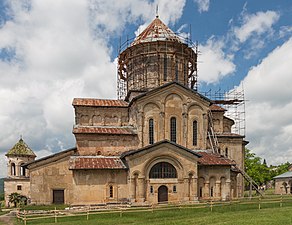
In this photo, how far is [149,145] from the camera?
105 feet

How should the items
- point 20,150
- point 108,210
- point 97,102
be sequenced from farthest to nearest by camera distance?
point 20,150 → point 97,102 → point 108,210

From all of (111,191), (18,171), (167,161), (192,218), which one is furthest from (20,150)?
(192,218)

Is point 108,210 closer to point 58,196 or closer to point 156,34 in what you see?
point 58,196

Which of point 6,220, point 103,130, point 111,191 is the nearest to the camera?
point 6,220

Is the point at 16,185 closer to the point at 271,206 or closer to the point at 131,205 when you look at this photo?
the point at 131,205

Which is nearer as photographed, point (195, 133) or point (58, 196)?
point (58, 196)

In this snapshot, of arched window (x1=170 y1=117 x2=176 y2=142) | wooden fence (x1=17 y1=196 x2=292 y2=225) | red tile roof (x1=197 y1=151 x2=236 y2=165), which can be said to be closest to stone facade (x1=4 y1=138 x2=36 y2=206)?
wooden fence (x1=17 y1=196 x2=292 y2=225)

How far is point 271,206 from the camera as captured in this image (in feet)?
93.7

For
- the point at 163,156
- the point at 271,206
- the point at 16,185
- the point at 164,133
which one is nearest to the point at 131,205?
the point at 163,156

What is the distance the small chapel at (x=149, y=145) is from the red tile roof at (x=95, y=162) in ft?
0.32

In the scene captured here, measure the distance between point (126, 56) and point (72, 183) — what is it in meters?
18.3

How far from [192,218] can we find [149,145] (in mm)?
10502

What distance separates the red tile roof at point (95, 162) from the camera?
32.3m

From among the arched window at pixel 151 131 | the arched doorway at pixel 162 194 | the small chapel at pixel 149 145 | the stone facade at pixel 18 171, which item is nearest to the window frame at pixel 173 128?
the small chapel at pixel 149 145
